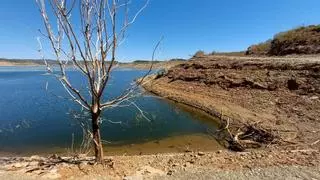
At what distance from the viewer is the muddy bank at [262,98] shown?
44.6ft

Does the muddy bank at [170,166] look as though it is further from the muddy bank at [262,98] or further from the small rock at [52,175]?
the muddy bank at [262,98]

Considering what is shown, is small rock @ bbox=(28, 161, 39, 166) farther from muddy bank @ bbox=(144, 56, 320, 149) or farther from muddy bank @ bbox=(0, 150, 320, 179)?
muddy bank @ bbox=(144, 56, 320, 149)

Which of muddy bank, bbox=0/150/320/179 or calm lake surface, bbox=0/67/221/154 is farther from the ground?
muddy bank, bbox=0/150/320/179

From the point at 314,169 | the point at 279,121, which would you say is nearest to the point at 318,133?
the point at 279,121

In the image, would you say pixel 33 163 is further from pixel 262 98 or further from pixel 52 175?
pixel 262 98

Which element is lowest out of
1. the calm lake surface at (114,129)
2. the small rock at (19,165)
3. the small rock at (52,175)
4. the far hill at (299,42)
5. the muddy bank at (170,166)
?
the calm lake surface at (114,129)

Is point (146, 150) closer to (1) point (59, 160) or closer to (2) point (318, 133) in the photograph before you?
(1) point (59, 160)

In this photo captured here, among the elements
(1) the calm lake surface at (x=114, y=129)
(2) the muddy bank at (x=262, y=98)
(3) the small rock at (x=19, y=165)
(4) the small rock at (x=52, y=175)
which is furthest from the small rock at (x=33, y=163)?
(2) the muddy bank at (x=262, y=98)

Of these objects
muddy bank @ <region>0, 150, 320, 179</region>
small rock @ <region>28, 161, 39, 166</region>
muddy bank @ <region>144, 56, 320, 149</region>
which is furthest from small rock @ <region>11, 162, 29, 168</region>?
muddy bank @ <region>144, 56, 320, 149</region>

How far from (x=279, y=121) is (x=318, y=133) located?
9.40 feet

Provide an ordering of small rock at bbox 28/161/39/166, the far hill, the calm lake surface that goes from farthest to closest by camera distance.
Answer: the far hill → the calm lake surface → small rock at bbox 28/161/39/166

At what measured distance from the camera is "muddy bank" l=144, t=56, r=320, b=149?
13.6m

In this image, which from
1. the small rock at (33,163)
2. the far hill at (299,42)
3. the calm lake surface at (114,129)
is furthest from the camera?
the far hill at (299,42)

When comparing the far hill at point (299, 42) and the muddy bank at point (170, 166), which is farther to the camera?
the far hill at point (299, 42)
